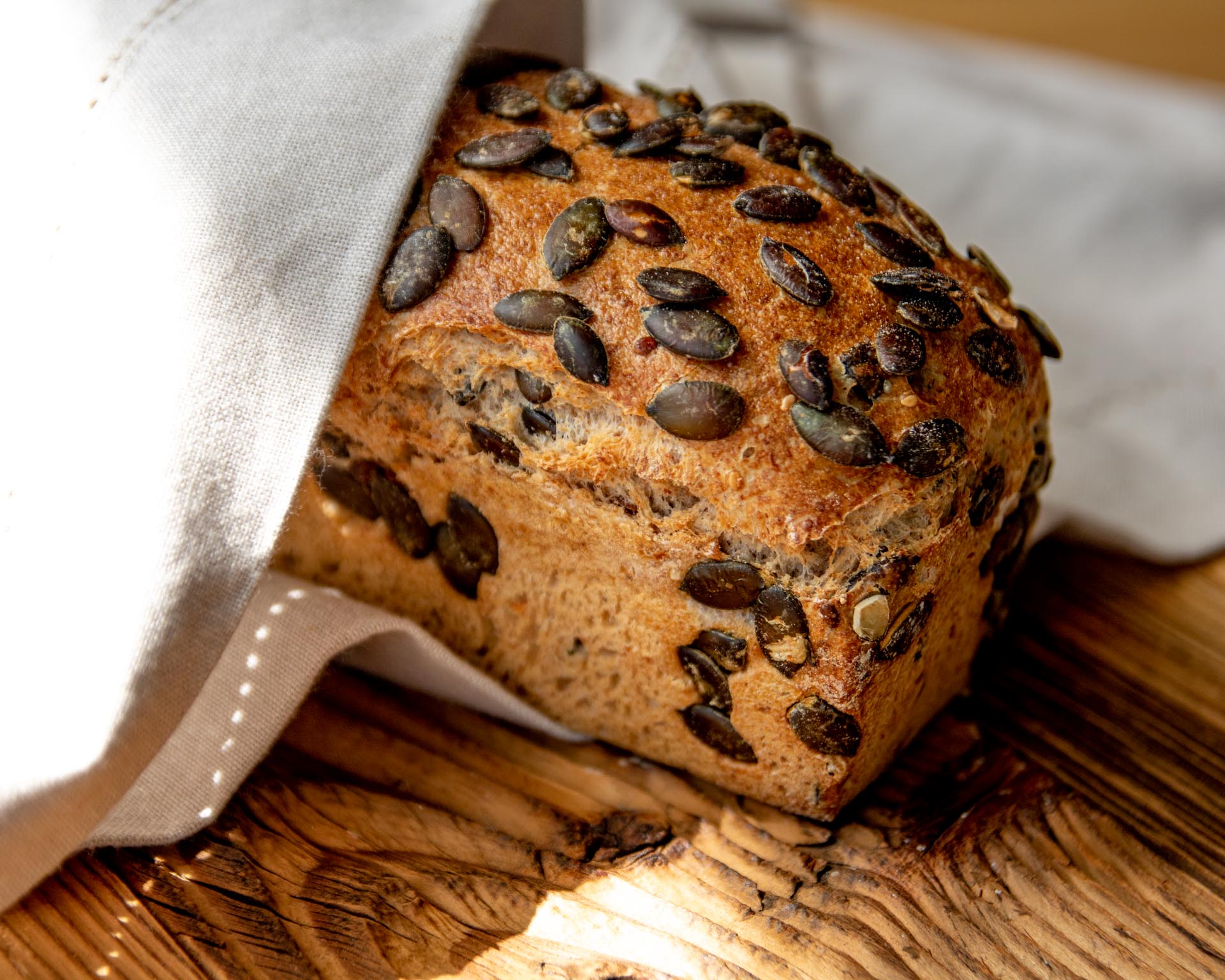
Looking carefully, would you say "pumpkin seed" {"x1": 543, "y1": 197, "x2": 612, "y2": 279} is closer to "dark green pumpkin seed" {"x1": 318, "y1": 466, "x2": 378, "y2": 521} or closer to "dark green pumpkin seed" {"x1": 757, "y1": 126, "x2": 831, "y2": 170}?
"dark green pumpkin seed" {"x1": 757, "y1": 126, "x2": 831, "y2": 170}

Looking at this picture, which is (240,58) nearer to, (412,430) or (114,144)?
(114,144)

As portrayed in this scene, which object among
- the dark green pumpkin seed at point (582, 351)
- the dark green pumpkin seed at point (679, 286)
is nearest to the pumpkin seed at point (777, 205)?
the dark green pumpkin seed at point (679, 286)

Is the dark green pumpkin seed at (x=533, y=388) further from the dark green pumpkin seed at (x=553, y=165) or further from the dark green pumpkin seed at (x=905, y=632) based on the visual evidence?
the dark green pumpkin seed at (x=905, y=632)

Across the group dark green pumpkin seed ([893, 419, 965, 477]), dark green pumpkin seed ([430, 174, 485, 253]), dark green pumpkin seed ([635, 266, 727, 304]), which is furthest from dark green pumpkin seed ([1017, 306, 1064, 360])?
dark green pumpkin seed ([430, 174, 485, 253])

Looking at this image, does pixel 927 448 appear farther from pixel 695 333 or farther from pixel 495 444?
pixel 495 444

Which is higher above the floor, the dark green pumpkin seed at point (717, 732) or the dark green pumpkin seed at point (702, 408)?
the dark green pumpkin seed at point (702, 408)

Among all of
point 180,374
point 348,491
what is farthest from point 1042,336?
point 180,374
